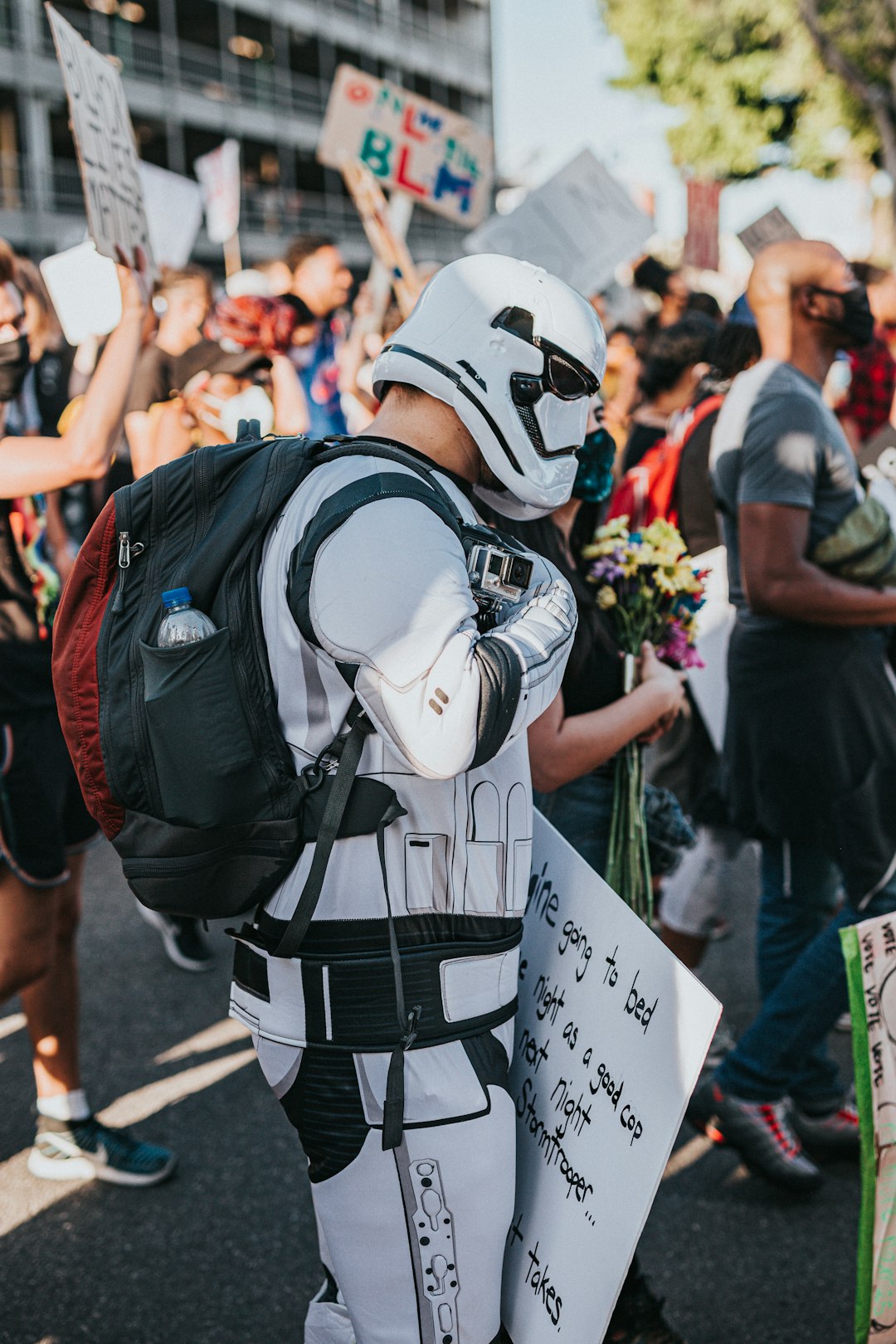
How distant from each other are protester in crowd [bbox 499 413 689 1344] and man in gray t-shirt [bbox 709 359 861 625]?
0.62 metres

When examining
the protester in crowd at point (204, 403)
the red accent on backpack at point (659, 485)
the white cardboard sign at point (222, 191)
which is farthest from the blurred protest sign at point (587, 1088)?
the white cardboard sign at point (222, 191)

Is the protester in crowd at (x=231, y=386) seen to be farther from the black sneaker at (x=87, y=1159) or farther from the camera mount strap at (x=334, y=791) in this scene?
the camera mount strap at (x=334, y=791)

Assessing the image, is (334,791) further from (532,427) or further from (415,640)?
(532,427)

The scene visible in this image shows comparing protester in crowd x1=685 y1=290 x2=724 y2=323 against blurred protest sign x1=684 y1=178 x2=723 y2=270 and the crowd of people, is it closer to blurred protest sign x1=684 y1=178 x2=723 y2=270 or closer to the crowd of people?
the crowd of people

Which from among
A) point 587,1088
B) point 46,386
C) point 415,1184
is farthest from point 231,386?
point 415,1184

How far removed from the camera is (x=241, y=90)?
3291cm

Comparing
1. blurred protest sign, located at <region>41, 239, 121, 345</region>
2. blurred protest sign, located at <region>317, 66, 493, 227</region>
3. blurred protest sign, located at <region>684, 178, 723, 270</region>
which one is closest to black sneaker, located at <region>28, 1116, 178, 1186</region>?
blurred protest sign, located at <region>41, 239, 121, 345</region>

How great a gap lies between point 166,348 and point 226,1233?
3529 millimetres

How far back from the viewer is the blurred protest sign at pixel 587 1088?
1690 millimetres

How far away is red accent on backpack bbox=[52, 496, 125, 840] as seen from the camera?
1650 mm

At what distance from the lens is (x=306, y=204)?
34.4 m

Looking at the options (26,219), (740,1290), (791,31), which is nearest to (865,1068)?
(740,1290)

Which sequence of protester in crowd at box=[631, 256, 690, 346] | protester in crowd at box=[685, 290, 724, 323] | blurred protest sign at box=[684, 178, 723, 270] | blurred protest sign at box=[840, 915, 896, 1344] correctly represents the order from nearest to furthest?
blurred protest sign at box=[840, 915, 896, 1344]
protester in crowd at box=[685, 290, 724, 323]
protester in crowd at box=[631, 256, 690, 346]
blurred protest sign at box=[684, 178, 723, 270]

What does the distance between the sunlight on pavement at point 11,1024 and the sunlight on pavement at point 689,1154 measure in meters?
2.04
